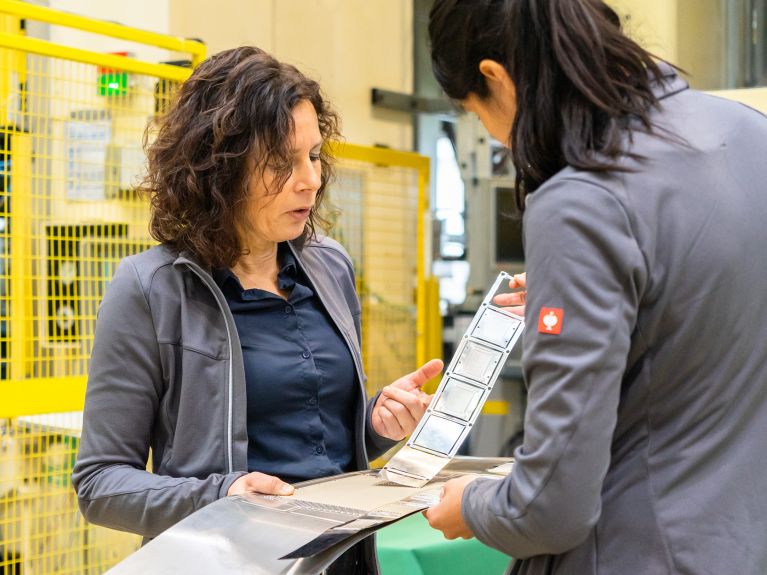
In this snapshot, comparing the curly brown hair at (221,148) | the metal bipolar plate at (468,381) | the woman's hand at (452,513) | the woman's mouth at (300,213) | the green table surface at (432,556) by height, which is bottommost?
the green table surface at (432,556)

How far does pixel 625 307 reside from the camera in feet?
3.43

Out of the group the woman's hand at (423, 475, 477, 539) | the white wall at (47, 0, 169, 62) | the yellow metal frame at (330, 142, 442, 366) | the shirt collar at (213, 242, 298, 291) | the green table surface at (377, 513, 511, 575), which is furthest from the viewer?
the yellow metal frame at (330, 142, 442, 366)

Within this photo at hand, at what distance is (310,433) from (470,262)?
370cm

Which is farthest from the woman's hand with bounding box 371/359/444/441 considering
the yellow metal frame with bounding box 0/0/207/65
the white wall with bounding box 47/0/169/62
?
the white wall with bounding box 47/0/169/62

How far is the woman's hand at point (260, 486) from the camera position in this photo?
1.49m

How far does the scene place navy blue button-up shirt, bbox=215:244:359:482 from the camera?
1.68 metres

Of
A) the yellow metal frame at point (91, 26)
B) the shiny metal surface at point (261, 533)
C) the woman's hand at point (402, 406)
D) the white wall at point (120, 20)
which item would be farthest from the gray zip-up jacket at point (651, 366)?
the white wall at point (120, 20)

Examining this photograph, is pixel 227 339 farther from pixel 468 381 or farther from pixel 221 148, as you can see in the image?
pixel 468 381

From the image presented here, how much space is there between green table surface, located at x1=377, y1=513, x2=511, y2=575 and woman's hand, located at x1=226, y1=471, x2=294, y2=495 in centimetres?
136

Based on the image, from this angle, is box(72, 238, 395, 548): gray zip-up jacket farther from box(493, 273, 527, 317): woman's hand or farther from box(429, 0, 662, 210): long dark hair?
box(429, 0, 662, 210): long dark hair

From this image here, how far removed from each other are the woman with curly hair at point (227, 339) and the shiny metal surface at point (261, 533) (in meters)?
0.10

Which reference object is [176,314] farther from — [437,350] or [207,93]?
[437,350]

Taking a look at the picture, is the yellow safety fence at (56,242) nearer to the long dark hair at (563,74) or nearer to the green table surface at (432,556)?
the green table surface at (432,556)

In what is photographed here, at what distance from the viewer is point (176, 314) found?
1641 millimetres
